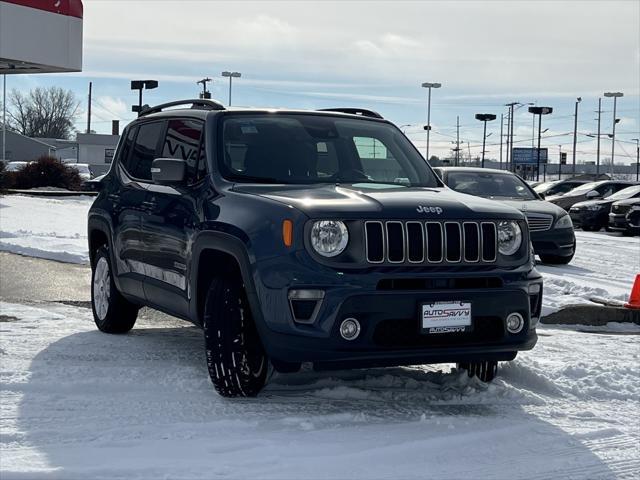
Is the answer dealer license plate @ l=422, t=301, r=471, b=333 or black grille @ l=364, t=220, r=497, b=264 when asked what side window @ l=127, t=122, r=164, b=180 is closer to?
black grille @ l=364, t=220, r=497, b=264

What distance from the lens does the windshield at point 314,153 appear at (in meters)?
6.46

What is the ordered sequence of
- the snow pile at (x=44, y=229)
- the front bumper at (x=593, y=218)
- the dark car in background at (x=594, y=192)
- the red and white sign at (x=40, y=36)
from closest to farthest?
the snow pile at (x=44, y=229) < the front bumper at (x=593, y=218) < the red and white sign at (x=40, y=36) < the dark car in background at (x=594, y=192)

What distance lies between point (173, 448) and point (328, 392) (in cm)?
153

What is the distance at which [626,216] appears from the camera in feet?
80.3

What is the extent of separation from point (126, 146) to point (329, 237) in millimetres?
3341

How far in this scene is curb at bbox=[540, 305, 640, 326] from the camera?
998 cm

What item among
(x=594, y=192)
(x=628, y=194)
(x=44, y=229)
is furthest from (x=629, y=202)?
(x=44, y=229)

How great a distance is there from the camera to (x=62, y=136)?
111250mm

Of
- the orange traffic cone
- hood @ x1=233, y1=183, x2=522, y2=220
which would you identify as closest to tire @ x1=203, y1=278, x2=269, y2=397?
hood @ x1=233, y1=183, x2=522, y2=220

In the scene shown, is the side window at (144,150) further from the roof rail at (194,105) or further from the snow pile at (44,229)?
the snow pile at (44,229)

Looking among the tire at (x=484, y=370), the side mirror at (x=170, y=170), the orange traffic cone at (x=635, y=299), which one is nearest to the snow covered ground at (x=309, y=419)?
the tire at (x=484, y=370)

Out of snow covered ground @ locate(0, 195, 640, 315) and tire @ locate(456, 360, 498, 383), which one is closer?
tire @ locate(456, 360, 498, 383)

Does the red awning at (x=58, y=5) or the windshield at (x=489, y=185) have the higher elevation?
the red awning at (x=58, y=5)

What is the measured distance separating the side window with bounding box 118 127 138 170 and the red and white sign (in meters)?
20.2
